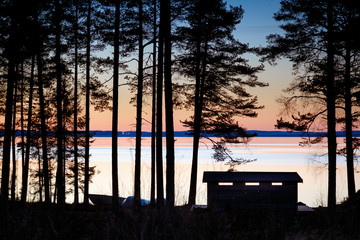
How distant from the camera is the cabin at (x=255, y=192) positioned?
14.2 meters

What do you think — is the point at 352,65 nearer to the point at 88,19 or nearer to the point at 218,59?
the point at 218,59

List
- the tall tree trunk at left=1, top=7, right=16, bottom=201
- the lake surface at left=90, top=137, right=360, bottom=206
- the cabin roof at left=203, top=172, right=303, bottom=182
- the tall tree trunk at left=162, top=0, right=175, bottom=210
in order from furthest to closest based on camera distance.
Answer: the cabin roof at left=203, top=172, right=303, bottom=182
the tall tree trunk at left=1, top=7, right=16, bottom=201
the tall tree trunk at left=162, top=0, right=175, bottom=210
the lake surface at left=90, top=137, right=360, bottom=206

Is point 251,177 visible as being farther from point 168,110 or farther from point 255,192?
point 168,110

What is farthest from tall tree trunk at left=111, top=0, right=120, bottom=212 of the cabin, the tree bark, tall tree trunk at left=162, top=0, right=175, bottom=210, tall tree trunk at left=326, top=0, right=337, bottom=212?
tall tree trunk at left=326, top=0, right=337, bottom=212

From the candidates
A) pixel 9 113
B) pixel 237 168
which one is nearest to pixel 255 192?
pixel 237 168

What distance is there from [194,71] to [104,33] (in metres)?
4.58

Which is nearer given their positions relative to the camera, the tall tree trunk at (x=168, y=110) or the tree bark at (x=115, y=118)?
the tall tree trunk at (x=168, y=110)

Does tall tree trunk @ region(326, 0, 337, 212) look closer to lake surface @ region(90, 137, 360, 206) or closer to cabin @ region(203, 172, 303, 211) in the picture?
lake surface @ region(90, 137, 360, 206)

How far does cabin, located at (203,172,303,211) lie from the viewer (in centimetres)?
1417

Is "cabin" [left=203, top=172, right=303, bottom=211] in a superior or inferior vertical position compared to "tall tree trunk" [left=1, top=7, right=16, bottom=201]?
inferior

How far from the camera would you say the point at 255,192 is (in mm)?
14211

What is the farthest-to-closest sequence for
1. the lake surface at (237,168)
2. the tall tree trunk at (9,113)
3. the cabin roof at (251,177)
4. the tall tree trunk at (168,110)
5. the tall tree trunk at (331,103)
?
the cabin roof at (251,177) → the tall tree trunk at (331,103) → the tall tree trunk at (9,113) → the tall tree trunk at (168,110) → the lake surface at (237,168)

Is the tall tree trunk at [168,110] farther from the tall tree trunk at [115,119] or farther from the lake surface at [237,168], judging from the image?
the tall tree trunk at [115,119]

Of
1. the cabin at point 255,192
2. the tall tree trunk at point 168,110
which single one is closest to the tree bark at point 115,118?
→ the tall tree trunk at point 168,110
